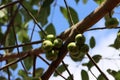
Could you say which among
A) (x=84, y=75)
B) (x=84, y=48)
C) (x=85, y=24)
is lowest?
(x=84, y=75)

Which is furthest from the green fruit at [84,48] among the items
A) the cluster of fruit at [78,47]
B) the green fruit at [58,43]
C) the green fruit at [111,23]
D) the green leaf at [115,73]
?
the green leaf at [115,73]

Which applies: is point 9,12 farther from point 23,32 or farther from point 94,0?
point 94,0

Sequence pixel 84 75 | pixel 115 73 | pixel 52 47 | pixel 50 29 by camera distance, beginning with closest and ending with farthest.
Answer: pixel 52 47
pixel 115 73
pixel 84 75
pixel 50 29

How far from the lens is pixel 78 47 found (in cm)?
185

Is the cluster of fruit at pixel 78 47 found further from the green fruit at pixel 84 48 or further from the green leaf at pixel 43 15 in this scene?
the green leaf at pixel 43 15

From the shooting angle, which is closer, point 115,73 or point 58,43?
point 58,43

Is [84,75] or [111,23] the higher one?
[111,23]

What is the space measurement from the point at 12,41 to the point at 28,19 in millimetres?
213

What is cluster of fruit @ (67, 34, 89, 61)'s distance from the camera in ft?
5.87

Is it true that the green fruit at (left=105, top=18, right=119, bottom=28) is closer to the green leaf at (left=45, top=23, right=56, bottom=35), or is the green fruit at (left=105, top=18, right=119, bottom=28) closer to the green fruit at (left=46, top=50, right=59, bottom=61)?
the green fruit at (left=46, top=50, right=59, bottom=61)

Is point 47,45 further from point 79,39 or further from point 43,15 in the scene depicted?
point 43,15

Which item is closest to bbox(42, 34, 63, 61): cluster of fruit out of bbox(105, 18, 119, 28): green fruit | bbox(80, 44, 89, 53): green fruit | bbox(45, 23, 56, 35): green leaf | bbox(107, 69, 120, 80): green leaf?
bbox(80, 44, 89, 53): green fruit

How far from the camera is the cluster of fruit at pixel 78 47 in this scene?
179 centimetres

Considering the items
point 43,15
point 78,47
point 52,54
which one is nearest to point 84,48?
point 78,47
